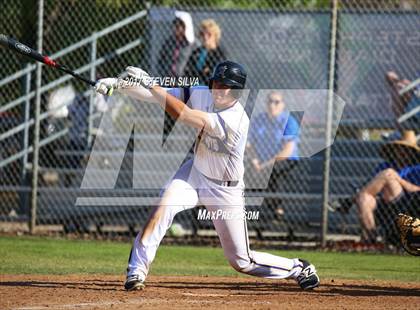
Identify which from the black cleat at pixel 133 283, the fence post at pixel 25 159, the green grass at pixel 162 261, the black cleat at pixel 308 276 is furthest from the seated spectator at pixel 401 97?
the black cleat at pixel 133 283

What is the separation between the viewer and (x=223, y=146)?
7.23 metres

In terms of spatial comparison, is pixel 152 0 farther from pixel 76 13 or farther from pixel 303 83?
pixel 303 83

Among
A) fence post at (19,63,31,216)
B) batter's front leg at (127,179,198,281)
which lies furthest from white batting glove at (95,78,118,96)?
fence post at (19,63,31,216)

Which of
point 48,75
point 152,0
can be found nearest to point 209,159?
point 48,75

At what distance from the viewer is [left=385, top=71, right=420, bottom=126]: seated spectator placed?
11.8 m

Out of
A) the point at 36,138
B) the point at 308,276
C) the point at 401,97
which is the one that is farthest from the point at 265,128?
the point at 308,276

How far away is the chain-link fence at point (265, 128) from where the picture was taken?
11406 mm

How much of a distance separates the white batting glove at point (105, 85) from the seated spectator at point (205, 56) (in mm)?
4373

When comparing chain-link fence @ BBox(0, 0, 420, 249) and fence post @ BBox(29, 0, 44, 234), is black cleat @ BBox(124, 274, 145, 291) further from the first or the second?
fence post @ BBox(29, 0, 44, 234)

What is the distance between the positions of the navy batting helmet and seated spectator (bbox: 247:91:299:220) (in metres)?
4.22

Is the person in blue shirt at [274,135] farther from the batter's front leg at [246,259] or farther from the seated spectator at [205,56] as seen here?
the batter's front leg at [246,259]

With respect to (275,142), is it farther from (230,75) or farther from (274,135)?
(230,75)

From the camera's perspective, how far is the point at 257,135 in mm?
11727

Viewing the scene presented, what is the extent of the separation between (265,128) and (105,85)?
4880 millimetres
